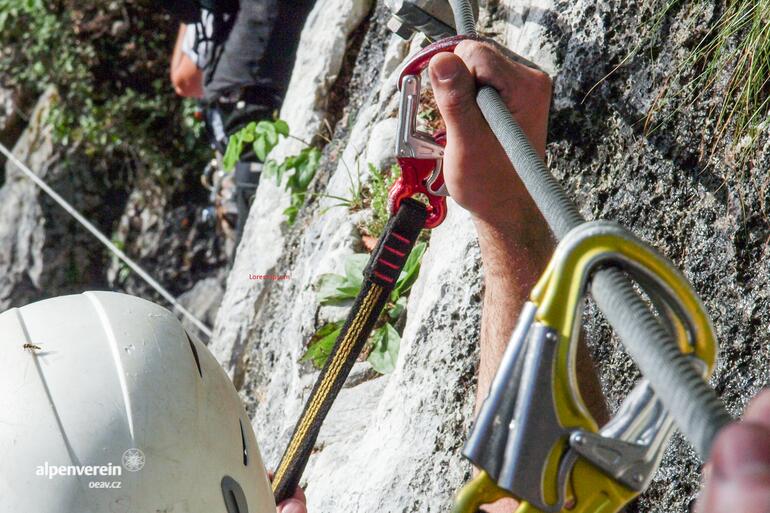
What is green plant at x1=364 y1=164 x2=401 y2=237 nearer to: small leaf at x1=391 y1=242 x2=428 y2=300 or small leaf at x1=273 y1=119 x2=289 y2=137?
small leaf at x1=391 y1=242 x2=428 y2=300

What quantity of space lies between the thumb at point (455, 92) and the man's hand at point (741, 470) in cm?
114

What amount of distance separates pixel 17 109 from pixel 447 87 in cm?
732

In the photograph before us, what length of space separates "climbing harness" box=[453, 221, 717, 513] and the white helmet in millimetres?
999

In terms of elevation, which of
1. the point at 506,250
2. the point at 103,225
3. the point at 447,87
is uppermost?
the point at 447,87

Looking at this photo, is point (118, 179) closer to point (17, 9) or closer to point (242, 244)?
point (17, 9)

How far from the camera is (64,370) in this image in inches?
66.3

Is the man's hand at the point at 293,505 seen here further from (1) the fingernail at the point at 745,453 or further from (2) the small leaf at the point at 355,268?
(1) the fingernail at the point at 745,453

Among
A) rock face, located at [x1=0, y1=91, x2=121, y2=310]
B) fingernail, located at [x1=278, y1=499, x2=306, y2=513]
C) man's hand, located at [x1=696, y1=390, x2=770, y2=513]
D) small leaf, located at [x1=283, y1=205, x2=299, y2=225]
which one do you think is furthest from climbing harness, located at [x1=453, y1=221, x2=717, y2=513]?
rock face, located at [x1=0, y1=91, x2=121, y2=310]

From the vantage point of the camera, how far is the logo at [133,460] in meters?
1.60

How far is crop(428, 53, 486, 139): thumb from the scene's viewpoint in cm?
159

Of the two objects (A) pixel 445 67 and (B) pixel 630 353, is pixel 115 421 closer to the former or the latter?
(A) pixel 445 67

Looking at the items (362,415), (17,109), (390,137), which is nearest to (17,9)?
(17,109)

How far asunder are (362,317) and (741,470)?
1.49 meters

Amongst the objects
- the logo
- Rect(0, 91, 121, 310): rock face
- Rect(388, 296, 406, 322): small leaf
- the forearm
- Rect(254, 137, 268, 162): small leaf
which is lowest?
Rect(0, 91, 121, 310): rock face
